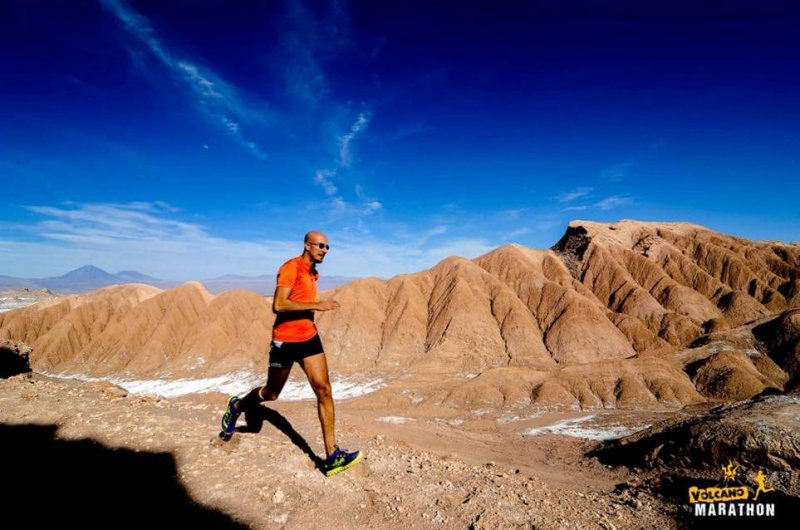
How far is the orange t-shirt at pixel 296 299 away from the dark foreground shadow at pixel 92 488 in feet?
5.86

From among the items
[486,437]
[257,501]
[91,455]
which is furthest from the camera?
[486,437]

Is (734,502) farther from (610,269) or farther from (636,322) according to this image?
(610,269)

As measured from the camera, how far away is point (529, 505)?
4258mm

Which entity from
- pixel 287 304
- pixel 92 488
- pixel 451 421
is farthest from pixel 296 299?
pixel 451 421

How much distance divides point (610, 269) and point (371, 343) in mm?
40798

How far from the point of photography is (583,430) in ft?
88.7

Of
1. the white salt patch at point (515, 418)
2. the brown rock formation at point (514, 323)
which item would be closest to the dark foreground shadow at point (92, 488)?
the white salt patch at point (515, 418)

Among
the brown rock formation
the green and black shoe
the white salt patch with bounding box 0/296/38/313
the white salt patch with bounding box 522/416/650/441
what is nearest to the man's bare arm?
the green and black shoe

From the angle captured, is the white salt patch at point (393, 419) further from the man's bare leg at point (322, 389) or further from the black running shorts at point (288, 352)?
the black running shorts at point (288, 352)

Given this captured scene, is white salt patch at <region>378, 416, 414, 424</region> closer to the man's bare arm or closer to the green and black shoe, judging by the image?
the green and black shoe

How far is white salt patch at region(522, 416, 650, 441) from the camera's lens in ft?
81.8

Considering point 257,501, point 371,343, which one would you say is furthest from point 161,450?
point 371,343

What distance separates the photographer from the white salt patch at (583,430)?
2493 cm

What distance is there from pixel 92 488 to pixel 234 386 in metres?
50.2
